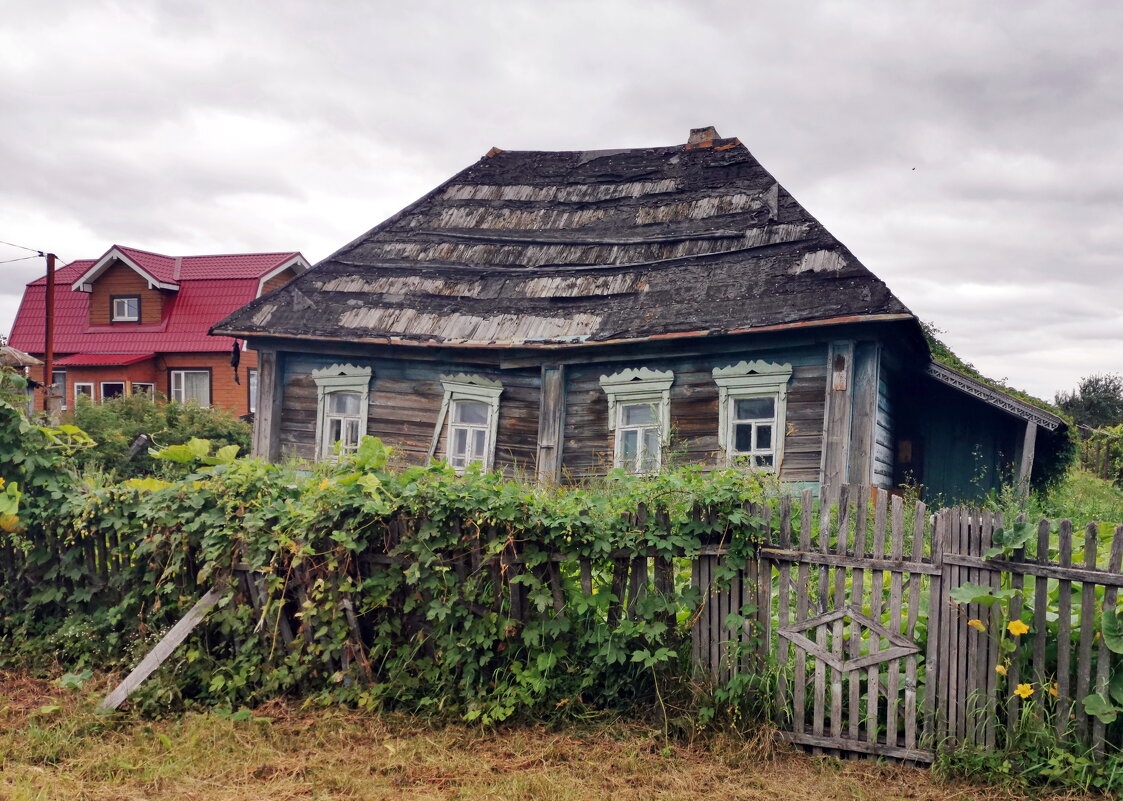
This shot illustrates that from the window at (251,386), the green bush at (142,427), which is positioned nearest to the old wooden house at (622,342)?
the green bush at (142,427)

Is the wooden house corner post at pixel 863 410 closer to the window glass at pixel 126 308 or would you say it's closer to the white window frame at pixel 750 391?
the white window frame at pixel 750 391

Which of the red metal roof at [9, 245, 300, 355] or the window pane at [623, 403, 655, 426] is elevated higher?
the red metal roof at [9, 245, 300, 355]

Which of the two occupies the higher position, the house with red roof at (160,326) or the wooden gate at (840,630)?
the house with red roof at (160,326)

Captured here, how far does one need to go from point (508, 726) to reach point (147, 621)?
2640mm

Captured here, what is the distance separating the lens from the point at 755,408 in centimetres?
1057

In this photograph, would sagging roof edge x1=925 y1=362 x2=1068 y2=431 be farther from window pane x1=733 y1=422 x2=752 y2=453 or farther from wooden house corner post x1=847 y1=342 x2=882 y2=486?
window pane x1=733 y1=422 x2=752 y2=453

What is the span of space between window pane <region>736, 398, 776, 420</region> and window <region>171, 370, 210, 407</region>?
2258 cm

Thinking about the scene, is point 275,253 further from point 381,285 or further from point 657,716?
point 657,716

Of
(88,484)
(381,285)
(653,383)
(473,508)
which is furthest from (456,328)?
(473,508)

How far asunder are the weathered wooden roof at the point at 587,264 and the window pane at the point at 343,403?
3.44ft

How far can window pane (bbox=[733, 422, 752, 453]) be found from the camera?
1059 centimetres

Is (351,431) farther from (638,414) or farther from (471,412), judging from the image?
(638,414)

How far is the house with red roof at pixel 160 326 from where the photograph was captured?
28.1m

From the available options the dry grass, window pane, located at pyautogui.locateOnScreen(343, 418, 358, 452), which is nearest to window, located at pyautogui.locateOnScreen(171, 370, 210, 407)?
window pane, located at pyautogui.locateOnScreen(343, 418, 358, 452)
